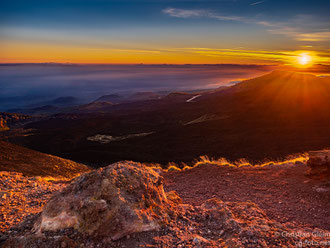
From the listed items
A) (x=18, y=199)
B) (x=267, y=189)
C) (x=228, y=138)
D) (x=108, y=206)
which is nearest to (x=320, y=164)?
(x=267, y=189)

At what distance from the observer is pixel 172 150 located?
115ft

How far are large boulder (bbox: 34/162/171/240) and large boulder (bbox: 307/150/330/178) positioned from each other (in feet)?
21.0

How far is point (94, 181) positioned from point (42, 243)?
1.28 meters

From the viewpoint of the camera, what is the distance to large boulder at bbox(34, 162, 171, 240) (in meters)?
3.88

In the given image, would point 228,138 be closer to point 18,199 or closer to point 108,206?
point 18,199

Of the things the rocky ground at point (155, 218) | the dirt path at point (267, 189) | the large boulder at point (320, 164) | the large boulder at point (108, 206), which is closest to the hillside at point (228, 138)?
the dirt path at point (267, 189)

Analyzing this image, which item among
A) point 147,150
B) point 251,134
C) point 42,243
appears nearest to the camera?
point 42,243

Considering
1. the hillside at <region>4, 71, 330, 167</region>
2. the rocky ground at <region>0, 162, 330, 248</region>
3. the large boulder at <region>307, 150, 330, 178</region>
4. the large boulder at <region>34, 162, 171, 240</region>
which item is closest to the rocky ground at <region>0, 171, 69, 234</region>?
the rocky ground at <region>0, 162, 330, 248</region>

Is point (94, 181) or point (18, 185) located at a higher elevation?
point (94, 181)

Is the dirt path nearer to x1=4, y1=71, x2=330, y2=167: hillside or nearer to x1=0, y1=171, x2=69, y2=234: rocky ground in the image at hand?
x1=0, y1=171, x2=69, y2=234: rocky ground

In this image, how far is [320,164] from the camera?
26.5 ft

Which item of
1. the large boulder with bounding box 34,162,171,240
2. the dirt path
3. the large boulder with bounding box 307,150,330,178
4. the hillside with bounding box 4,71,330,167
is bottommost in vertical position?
the hillside with bounding box 4,71,330,167

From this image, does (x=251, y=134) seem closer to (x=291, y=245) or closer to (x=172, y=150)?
(x=172, y=150)

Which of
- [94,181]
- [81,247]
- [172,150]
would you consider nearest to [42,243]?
[81,247]
